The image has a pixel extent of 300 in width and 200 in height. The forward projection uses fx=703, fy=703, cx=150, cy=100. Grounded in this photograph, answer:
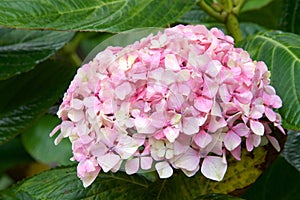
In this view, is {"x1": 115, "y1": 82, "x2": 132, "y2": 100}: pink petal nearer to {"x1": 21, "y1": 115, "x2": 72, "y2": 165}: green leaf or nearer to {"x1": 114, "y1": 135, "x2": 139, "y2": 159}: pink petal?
{"x1": 114, "y1": 135, "x2": 139, "y2": 159}: pink petal

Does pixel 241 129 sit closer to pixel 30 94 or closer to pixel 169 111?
pixel 169 111

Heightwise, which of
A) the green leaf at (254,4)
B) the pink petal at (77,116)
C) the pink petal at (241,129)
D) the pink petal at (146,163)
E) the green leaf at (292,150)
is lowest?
the green leaf at (254,4)

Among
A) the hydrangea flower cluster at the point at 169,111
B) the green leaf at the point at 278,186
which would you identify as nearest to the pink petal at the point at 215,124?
the hydrangea flower cluster at the point at 169,111

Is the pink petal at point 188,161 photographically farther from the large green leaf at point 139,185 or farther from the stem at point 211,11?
the stem at point 211,11

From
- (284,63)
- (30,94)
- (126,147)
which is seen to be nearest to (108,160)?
(126,147)

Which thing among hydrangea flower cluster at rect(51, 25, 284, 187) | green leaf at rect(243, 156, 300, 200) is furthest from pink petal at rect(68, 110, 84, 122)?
green leaf at rect(243, 156, 300, 200)

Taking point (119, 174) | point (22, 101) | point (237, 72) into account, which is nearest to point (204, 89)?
point (237, 72)
